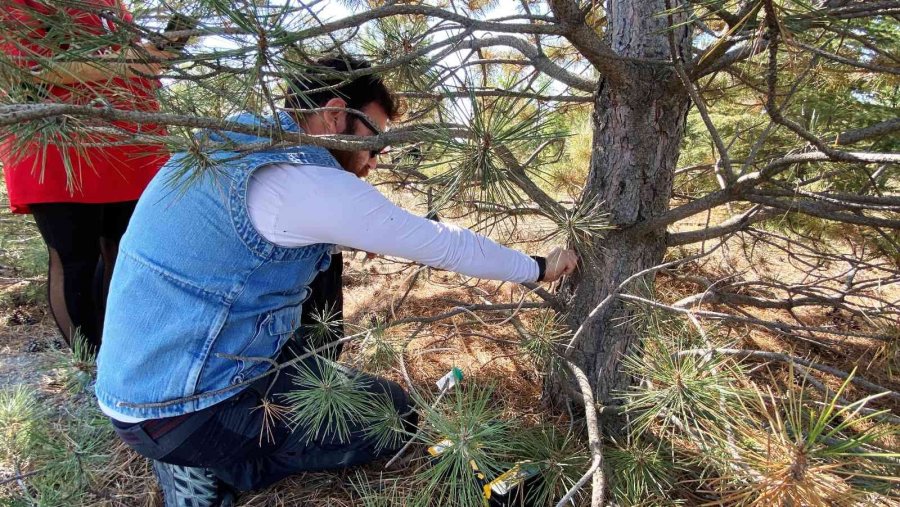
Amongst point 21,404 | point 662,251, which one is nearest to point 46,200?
point 21,404

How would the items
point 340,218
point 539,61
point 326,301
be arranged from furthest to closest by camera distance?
point 326,301
point 539,61
point 340,218

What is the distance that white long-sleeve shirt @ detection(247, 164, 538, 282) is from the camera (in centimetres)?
76

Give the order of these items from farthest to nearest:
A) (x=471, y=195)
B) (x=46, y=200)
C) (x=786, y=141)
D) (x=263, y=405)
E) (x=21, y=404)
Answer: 1. (x=786, y=141)
2. (x=46, y=200)
3. (x=21, y=404)
4. (x=263, y=405)
5. (x=471, y=195)

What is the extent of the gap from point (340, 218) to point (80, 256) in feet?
3.10

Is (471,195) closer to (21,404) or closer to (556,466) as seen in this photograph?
(556,466)

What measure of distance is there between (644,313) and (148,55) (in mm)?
815

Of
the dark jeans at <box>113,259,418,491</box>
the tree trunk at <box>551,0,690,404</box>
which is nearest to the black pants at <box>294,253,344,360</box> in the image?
the dark jeans at <box>113,259,418,491</box>

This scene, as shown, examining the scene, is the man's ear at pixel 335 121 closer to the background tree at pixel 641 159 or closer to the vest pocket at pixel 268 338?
the background tree at pixel 641 159

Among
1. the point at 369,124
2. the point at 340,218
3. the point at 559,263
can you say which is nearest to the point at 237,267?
the point at 340,218

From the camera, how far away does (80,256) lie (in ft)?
4.17

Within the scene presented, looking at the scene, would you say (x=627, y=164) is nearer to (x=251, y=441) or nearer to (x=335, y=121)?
(x=335, y=121)

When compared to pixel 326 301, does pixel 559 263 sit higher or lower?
higher

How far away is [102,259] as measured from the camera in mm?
1412

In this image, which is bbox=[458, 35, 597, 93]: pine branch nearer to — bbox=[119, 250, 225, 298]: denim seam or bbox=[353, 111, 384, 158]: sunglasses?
bbox=[353, 111, 384, 158]: sunglasses
